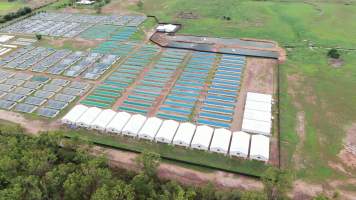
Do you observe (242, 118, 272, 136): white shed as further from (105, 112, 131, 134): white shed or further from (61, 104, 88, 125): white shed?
(61, 104, 88, 125): white shed

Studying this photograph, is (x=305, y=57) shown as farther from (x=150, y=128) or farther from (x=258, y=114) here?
(x=150, y=128)

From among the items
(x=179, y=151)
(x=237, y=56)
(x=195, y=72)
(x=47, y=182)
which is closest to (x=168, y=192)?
(x=179, y=151)

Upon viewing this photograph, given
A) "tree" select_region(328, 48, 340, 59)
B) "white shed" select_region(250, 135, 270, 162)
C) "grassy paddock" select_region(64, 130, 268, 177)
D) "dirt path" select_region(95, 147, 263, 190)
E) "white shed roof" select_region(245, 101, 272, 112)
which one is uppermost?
"tree" select_region(328, 48, 340, 59)

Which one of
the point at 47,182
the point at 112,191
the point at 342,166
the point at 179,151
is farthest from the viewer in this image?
the point at 179,151

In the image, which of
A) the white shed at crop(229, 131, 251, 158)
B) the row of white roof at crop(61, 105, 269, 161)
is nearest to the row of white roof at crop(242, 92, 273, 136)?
the row of white roof at crop(61, 105, 269, 161)

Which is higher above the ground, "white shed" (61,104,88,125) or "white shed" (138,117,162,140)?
"white shed" (61,104,88,125)

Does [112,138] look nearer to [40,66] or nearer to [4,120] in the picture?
[4,120]

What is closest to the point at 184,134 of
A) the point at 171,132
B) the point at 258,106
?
the point at 171,132
